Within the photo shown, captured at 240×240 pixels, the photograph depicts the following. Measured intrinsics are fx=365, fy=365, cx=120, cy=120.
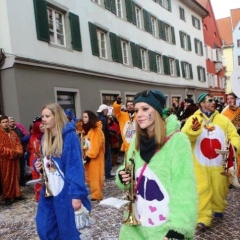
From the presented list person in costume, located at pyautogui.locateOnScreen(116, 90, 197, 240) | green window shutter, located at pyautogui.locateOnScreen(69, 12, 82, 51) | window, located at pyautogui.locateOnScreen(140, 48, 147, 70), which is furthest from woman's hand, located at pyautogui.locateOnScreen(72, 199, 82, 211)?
window, located at pyautogui.locateOnScreen(140, 48, 147, 70)

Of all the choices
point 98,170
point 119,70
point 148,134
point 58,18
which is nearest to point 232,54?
point 119,70

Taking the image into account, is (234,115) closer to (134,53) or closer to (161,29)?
(134,53)

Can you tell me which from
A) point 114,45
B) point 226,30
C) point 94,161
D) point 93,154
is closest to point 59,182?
point 93,154

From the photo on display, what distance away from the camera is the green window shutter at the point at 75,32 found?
14436 mm

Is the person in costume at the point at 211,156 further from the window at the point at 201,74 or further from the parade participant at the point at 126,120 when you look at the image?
the window at the point at 201,74

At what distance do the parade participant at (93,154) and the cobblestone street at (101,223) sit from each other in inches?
14.4

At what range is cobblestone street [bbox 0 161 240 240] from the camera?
4742 mm

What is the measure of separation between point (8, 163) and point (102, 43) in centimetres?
1083

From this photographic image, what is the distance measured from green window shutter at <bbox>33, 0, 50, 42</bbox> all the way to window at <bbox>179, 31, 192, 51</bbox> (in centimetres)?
1753

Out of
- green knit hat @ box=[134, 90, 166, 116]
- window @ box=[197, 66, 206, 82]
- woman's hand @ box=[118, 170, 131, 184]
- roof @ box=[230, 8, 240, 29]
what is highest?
roof @ box=[230, 8, 240, 29]

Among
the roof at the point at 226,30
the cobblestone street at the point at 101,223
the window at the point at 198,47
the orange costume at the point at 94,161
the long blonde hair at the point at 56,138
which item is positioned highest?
the roof at the point at 226,30

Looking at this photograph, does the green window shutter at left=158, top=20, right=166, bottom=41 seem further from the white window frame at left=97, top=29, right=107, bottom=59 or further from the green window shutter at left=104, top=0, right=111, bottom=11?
the white window frame at left=97, top=29, right=107, bottom=59

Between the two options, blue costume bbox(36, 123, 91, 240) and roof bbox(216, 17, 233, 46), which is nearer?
blue costume bbox(36, 123, 91, 240)

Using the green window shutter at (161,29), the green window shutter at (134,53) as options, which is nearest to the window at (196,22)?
the green window shutter at (161,29)
